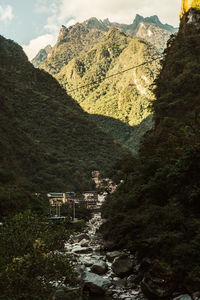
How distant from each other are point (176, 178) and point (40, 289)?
8.28 m

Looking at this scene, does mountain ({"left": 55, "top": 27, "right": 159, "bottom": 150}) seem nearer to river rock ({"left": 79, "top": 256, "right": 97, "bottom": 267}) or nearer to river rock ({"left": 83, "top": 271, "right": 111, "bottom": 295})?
river rock ({"left": 79, "top": 256, "right": 97, "bottom": 267})

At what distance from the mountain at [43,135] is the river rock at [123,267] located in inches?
1450

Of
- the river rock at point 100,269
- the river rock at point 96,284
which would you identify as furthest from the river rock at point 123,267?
the river rock at point 96,284

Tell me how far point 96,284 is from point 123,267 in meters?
1.95

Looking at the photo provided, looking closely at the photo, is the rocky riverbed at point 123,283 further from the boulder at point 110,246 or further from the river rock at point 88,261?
the boulder at point 110,246

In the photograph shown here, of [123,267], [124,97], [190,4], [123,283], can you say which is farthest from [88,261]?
[124,97]

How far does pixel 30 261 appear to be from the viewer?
17.6ft

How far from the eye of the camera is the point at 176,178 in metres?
12.3

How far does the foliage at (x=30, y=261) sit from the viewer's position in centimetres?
530

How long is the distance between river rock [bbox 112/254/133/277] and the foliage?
17.5 feet

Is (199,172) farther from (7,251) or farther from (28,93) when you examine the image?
(28,93)

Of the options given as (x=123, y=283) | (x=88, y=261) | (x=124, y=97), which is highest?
(x=124, y=97)

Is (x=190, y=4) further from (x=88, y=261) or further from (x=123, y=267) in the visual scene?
(x=123, y=267)

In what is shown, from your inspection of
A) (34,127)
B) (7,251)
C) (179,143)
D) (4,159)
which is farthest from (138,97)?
(7,251)
